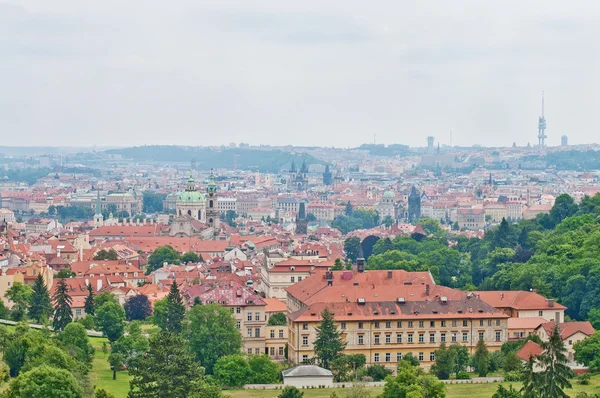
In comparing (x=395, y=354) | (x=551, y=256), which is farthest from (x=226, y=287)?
(x=551, y=256)

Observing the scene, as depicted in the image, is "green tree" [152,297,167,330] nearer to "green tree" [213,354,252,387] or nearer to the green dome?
"green tree" [213,354,252,387]

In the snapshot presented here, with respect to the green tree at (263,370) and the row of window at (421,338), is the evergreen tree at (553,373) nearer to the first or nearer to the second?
the green tree at (263,370)

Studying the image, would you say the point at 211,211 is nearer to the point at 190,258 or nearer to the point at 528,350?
the point at 190,258

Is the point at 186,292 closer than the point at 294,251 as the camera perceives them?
Yes

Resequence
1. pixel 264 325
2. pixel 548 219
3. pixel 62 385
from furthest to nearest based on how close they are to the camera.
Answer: pixel 548 219, pixel 264 325, pixel 62 385

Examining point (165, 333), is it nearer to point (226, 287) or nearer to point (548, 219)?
point (226, 287)

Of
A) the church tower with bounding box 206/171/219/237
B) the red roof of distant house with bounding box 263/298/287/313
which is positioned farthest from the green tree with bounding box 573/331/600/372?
the church tower with bounding box 206/171/219/237
